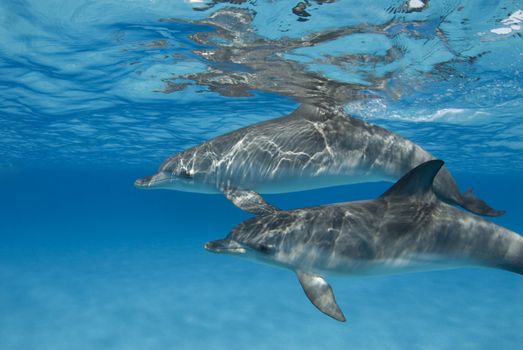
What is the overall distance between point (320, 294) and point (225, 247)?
1.44m

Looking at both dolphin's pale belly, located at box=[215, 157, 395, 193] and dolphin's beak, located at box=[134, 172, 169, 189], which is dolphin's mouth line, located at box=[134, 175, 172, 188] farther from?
dolphin's pale belly, located at box=[215, 157, 395, 193]

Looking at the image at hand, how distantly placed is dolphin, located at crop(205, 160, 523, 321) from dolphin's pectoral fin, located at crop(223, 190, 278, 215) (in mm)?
850

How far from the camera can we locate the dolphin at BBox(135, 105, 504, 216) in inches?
295

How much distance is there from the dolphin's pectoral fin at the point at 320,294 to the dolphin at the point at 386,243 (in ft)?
0.05

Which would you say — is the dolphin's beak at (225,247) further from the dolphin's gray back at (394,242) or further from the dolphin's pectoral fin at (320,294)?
the dolphin's pectoral fin at (320,294)

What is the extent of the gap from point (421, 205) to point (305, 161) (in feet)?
7.79

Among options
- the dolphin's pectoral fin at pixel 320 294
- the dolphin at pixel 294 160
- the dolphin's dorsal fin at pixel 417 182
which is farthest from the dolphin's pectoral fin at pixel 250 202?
the dolphin's dorsal fin at pixel 417 182

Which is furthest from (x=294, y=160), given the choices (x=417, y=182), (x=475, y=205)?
(x=475, y=205)

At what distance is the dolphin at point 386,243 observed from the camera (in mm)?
5504

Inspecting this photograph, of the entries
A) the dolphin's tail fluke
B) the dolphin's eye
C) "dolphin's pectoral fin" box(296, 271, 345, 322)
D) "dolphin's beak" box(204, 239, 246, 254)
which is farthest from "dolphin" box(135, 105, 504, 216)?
"dolphin's pectoral fin" box(296, 271, 345, 322)

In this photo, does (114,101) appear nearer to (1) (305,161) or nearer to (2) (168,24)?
(2) (168,24)

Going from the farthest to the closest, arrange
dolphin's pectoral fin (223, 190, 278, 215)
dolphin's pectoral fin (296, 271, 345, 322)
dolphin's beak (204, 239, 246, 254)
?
dolphin's pectoral fin (223, 190, 278, 215)
dolphin's beak (204, 239, 246, 254)
dolphin's pectoral fin (296, 271, 345, 322)

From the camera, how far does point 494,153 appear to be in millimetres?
30953

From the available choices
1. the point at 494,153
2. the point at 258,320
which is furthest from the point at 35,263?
the point at 494,153
